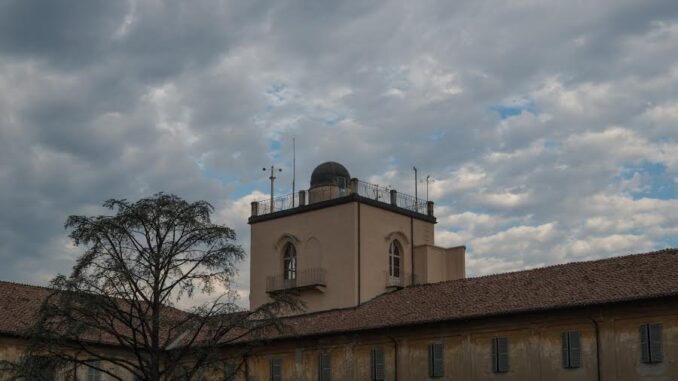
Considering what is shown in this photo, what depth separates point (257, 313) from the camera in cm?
3588

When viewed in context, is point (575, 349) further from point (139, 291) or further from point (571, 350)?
point (139, 291)

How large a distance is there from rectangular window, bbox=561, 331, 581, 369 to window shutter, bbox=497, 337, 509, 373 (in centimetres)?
255

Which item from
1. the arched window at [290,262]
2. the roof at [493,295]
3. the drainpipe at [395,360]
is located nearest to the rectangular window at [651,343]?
the roof at [493,295]

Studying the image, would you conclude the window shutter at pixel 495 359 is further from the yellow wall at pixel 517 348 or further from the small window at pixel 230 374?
the small window at pixel 230 374

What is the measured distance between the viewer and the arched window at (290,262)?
5612 cm

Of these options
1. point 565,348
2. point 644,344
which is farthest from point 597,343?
point 644,344

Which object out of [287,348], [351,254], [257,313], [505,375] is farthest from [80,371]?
[505,375]

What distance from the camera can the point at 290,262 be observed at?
5638 cm

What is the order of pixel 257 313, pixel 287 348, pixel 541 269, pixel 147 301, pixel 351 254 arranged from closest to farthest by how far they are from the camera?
pixel 147 301
pixel 257 313
pixel 541 269
pixel 287 348
pixel 351 254

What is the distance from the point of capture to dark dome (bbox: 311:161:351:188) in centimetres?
5744

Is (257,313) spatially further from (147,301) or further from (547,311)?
(547,311)

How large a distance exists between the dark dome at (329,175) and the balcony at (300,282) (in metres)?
5.26

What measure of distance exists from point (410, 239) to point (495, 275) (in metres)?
10.9

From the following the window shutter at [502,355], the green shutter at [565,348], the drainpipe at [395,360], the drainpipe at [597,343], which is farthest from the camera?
the drainpipe at [395,360]
